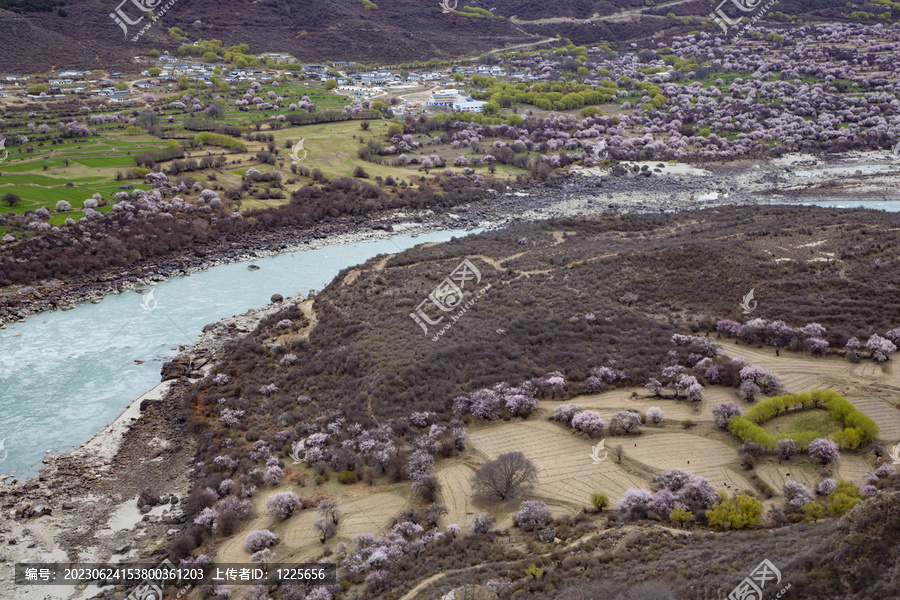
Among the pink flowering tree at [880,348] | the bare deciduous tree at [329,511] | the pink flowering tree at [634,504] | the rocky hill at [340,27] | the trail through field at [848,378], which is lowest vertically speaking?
the bare deciduous tree at [329,511]

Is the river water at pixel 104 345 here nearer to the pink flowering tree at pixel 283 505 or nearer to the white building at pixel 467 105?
the pink flowering tree at pixel 283 505

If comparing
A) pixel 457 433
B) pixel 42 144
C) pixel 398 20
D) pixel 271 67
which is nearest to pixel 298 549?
pixel 457 433

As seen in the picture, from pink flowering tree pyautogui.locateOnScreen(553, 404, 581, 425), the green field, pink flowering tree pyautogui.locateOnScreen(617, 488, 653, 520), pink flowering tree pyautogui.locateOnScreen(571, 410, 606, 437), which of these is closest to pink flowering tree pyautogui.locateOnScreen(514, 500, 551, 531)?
pink flowering tree pyautogui.locateOnScreen(617, 488, 653, 520)

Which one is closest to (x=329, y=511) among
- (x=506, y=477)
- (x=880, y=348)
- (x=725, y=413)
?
(x=506, y=477)

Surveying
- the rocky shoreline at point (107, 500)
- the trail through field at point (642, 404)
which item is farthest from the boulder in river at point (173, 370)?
the trail through field at point (642, 404)

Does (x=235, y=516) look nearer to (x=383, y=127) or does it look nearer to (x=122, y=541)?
(x=122, y=541)

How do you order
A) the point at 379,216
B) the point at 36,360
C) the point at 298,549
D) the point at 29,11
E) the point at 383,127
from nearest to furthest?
the point at 298,549, the point at 36,360, the point at 379,216, the point at 383,127, the point at 29,11
